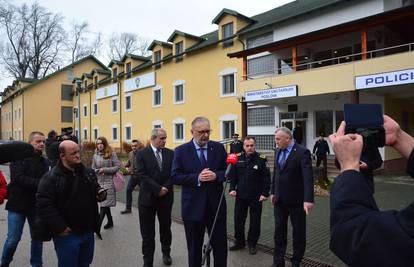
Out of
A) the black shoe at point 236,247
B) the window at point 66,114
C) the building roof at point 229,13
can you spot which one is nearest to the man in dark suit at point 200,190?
the black shoe at point 236,247

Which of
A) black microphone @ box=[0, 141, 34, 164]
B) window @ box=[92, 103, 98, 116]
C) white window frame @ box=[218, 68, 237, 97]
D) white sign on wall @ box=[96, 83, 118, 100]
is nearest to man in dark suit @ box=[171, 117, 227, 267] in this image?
black microphone @ box=[0, 141, 34, 164]

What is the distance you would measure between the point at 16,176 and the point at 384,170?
52.5 ft

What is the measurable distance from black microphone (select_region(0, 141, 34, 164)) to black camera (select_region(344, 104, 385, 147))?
1479 millimetres

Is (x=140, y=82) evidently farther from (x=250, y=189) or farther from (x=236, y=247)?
(x=236, y=247)

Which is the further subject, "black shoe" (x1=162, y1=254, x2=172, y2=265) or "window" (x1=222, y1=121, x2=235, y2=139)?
"window" (x1=222, y1=121, x2=235, y2=139)

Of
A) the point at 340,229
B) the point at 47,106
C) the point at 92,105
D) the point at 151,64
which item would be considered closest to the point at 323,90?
the point at 340,229

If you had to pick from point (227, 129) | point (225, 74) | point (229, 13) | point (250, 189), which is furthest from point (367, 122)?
point (229, 13)

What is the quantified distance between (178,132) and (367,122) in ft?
87.8

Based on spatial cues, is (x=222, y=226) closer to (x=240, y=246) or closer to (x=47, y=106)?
(x=240, y=246)

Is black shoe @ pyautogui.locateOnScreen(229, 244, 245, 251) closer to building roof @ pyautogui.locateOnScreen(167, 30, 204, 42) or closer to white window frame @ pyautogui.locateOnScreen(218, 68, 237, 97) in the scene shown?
white window frame @ pyautogui.locateOnScreen(218, 68, 237, 97)

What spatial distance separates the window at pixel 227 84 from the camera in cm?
2329

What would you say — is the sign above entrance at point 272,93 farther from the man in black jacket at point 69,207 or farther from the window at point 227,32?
the man in black jacket at point 69,207

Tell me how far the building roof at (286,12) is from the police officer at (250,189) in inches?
566

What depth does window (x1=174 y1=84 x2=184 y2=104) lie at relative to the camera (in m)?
27.7
